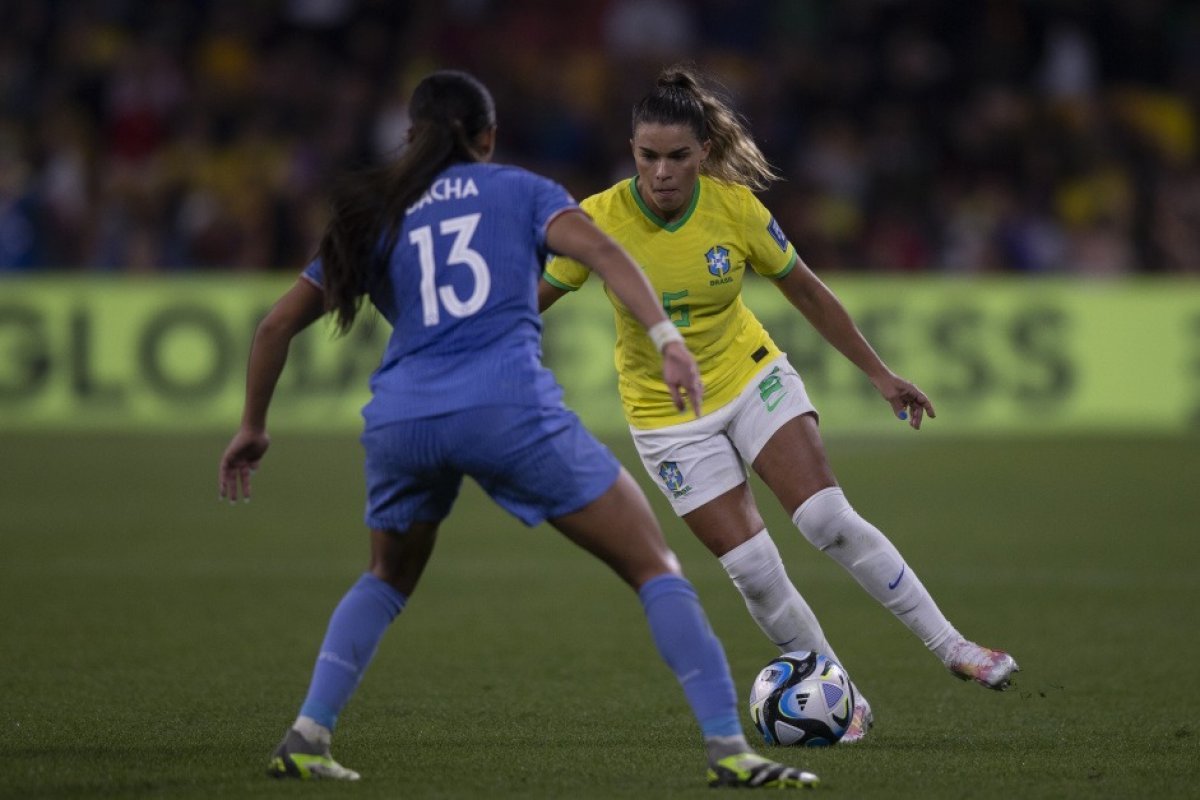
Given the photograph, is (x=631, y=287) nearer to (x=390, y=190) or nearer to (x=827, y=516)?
(x=390, y=190)

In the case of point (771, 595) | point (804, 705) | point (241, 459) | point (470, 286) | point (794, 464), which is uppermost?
point (470, 286)

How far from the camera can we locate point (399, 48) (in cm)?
1898

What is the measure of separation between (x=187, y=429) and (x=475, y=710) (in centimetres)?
1012

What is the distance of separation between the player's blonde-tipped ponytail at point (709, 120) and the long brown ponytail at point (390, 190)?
1.04m

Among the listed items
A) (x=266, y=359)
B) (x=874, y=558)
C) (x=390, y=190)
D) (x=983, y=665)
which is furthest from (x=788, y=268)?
(x=266, y=359)

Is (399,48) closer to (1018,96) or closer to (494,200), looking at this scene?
(1018,96)

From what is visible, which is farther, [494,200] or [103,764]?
[103,764]

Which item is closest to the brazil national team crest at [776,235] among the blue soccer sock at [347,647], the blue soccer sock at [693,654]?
the blue soccer sock at [693,654]

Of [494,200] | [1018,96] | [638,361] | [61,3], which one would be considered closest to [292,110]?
[61,3]

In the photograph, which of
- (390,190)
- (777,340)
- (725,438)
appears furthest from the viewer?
(777,340)

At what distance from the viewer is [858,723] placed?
565 centimetres

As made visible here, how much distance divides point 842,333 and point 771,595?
0.88 m

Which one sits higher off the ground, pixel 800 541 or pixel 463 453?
pixel 463 453

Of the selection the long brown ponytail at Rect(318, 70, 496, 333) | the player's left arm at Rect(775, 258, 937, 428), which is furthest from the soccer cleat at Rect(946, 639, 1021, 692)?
the long brown ponytail at Rect(318, 70, 496, 333)
